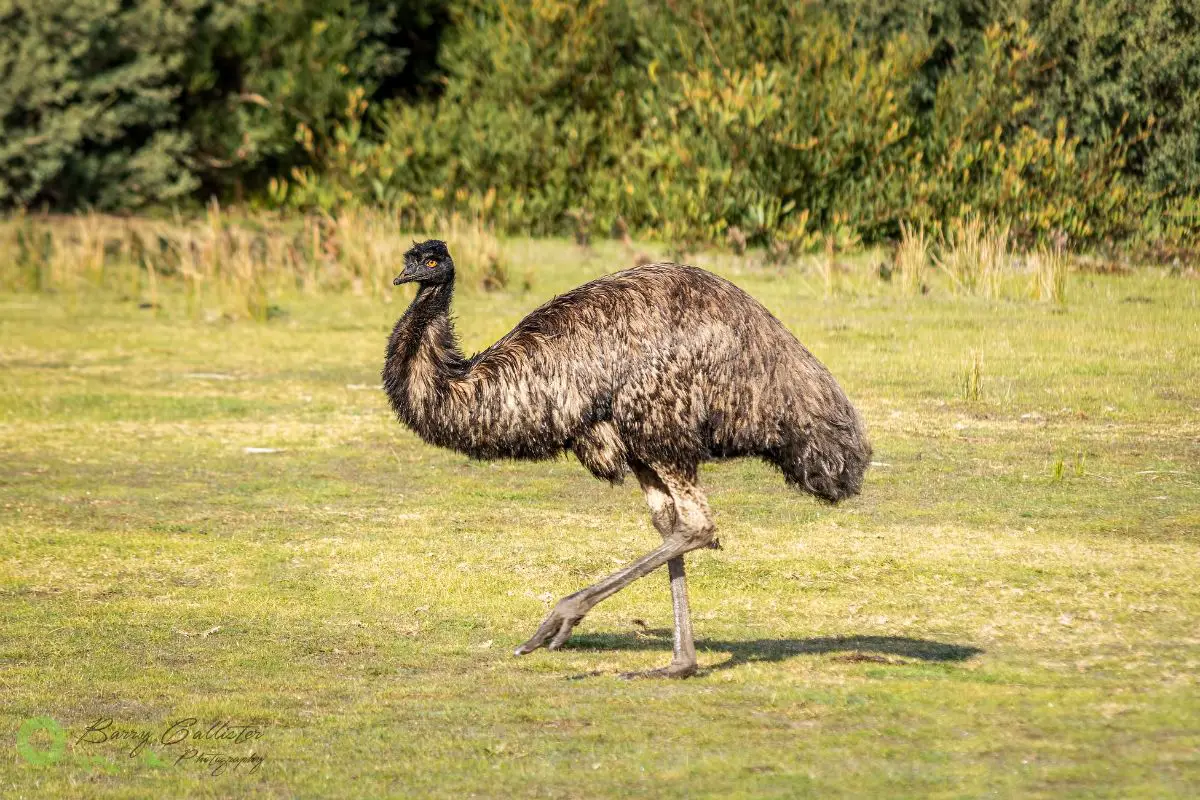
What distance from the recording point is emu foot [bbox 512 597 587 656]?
7434 mm

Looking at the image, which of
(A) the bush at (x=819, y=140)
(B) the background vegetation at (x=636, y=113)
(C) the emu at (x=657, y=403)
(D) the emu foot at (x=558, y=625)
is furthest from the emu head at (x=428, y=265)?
(A) the bush at (x=819, y=140)

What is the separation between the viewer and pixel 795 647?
762 cm

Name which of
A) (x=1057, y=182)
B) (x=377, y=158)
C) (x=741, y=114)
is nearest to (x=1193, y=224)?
(x=1057, y=182)

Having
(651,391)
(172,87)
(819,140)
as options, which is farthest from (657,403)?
(172,87)

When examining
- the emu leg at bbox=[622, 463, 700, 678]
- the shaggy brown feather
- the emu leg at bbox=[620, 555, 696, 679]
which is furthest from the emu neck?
the emu leg at bbox=[620, 555, 696, 679]

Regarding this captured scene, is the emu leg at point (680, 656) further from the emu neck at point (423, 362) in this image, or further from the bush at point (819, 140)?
the bush at point (819, 140)

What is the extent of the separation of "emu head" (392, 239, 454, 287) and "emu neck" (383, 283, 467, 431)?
70 mm

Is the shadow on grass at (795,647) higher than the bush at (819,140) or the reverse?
the reverse

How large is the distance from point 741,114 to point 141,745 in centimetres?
1711

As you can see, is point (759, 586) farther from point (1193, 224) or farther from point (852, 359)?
point (1193, 224)

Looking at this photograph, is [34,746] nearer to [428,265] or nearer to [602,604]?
[428,265]

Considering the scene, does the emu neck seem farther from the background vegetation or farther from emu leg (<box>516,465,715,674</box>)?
the background vegetation

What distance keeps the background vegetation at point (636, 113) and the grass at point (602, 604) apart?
6.05 m

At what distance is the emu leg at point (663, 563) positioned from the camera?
735cm
